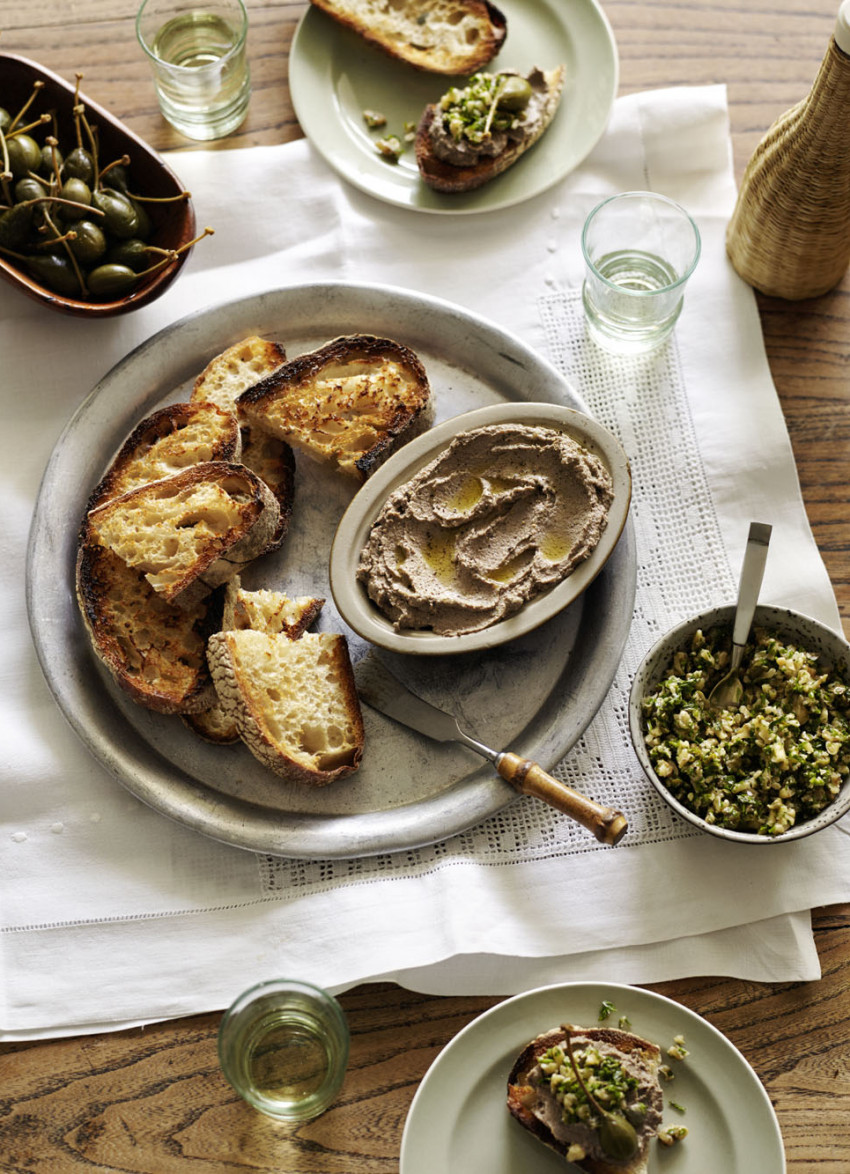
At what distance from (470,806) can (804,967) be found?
2.95 ft

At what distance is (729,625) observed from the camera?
109 inches

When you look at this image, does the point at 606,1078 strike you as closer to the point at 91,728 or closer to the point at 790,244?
the point at 91,728

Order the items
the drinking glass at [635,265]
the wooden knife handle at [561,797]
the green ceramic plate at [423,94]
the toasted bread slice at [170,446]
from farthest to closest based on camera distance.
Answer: the green ceramic plate at [423,94] < the drinking glass at [635,265] < the toasted bread slice at [170,446] < the wooden knife handle at [561,797]

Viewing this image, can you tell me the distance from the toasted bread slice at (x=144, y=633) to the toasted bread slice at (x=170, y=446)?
0.67 feet

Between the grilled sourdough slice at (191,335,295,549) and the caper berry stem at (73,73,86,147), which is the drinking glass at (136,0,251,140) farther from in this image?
the grilled sourdough slice at (191,335,295,549)

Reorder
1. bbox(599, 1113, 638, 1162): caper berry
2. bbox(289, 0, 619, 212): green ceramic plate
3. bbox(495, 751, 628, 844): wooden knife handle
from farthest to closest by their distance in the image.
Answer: bbox(289, 0, 619, 212): green ceramic plate
bbox(495, 751, 628, 844): wooden knife handle
bbox(599, 1113, 638, 1162): caper berry

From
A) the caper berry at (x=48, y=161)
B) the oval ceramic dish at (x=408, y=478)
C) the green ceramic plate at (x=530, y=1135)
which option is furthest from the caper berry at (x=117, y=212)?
the green ceramic plate at (x=530, y=1135)

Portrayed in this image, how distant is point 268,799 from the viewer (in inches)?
109

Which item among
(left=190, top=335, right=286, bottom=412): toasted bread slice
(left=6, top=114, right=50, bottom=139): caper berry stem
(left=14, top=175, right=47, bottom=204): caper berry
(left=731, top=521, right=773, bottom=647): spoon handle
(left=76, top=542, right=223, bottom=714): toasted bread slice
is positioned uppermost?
(left=6, top=114, right=50, bottom=139): caper berry stem

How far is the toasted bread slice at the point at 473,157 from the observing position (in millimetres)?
3117

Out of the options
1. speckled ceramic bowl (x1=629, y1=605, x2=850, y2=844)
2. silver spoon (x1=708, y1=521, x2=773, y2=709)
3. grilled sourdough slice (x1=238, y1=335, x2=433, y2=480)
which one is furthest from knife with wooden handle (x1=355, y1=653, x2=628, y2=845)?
grilled sourdough slice (x1=238, y1=335, x2=433, y2=480)

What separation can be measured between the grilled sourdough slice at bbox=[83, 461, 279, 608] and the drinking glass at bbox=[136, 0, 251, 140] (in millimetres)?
1140

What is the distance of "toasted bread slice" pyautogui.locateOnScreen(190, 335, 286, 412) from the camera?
2955 millimetres

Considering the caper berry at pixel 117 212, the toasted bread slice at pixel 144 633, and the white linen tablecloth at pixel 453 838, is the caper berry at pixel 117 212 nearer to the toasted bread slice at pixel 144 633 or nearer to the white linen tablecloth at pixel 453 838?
the white linen tablecloth at pixel 453 838
